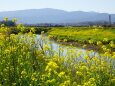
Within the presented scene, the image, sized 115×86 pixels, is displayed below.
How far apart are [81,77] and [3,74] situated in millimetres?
2532

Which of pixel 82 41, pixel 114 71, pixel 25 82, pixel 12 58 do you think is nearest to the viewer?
pixel 25 82

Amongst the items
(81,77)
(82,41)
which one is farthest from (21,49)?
(82,41)

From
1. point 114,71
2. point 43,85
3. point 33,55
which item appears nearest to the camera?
point 43,85

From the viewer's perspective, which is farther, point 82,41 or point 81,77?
point 82,41

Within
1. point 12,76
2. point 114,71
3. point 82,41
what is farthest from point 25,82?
point 82,41

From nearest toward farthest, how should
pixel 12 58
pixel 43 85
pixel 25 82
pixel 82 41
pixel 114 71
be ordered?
pixel 43 85
pixel 25 82
pixel 12 58
pixel 114 71
pixel 82 41

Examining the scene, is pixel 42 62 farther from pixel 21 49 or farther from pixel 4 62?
pixel 4 62

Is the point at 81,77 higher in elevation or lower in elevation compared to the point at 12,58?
lower

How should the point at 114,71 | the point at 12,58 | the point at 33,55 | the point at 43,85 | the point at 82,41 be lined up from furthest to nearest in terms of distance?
the point at 82,41, the point at 33,55, the point at 114,71, the point at 12,58, the point at 43,85

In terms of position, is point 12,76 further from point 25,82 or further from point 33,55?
point 33,55

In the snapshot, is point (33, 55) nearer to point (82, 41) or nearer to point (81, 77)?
point (81, 77)

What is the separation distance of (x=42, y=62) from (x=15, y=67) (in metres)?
2.54

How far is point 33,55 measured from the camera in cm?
1122

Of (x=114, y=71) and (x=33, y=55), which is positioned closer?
(x=114, y=71)
